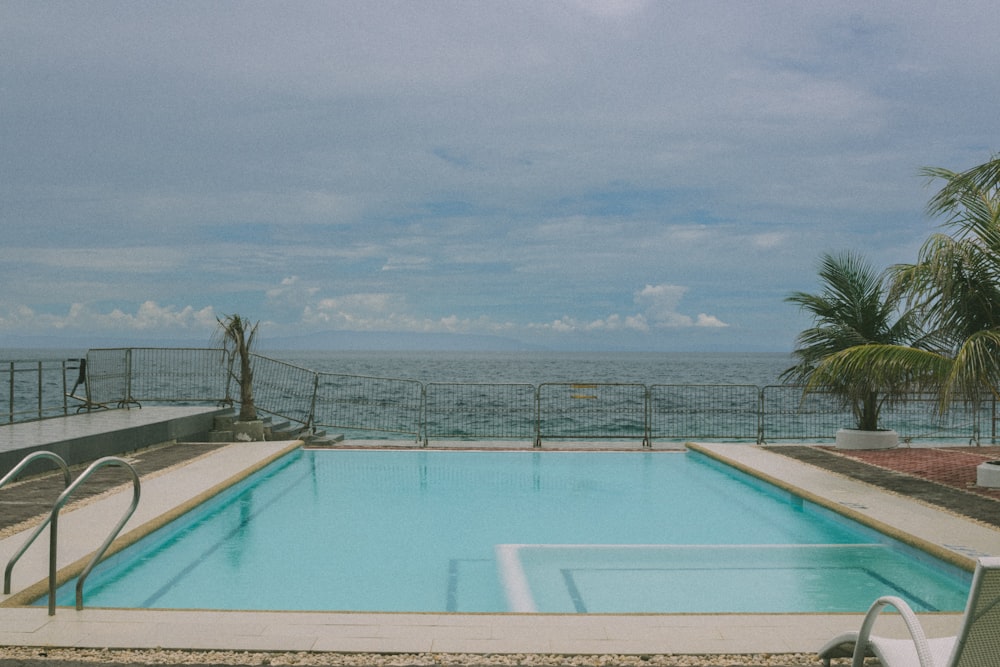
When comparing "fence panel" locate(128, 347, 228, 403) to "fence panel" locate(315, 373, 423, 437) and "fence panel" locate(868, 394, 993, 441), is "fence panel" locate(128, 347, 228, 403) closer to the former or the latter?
"fence panel" locate(315, 373, 423, 437)

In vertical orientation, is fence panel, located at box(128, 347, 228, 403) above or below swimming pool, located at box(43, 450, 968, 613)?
above

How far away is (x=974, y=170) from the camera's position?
920 centimetres

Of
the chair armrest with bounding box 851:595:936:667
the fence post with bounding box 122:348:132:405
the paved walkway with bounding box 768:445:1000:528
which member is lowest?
the paved walkway with bounding box 768:445:1000:528

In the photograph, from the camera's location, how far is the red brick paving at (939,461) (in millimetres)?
9336

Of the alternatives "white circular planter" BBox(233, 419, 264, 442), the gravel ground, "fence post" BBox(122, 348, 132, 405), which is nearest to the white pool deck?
the gravel ground

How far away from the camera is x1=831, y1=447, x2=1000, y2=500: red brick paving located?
9.34 meters

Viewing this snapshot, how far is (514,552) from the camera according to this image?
7043 mm

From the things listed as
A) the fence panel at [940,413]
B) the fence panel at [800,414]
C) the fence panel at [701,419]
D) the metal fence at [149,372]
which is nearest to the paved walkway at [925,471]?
the fence panel at [940,413]

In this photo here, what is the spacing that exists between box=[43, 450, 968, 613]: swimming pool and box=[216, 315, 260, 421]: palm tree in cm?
293

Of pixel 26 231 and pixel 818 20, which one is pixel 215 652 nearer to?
pixel 818 20

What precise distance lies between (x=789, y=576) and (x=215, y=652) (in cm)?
432

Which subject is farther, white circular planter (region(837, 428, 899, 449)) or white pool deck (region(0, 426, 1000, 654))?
white circular planter (region(837, 428, 899, 449))

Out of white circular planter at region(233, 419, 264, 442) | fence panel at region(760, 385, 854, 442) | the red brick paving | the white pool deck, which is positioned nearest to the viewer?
the white pool deck

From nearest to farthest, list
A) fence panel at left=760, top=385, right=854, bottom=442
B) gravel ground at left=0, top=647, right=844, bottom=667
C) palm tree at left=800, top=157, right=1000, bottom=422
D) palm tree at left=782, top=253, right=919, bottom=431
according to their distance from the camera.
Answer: gravel ground at left=0, top=647, right=844, bottom=667
palm tree at left=800, top=157, right=1000, bottom=422
palm tree at left=782, top=253, right=919, bottom=431
fence panel at left=760, top=385, right=854, bottom=442
